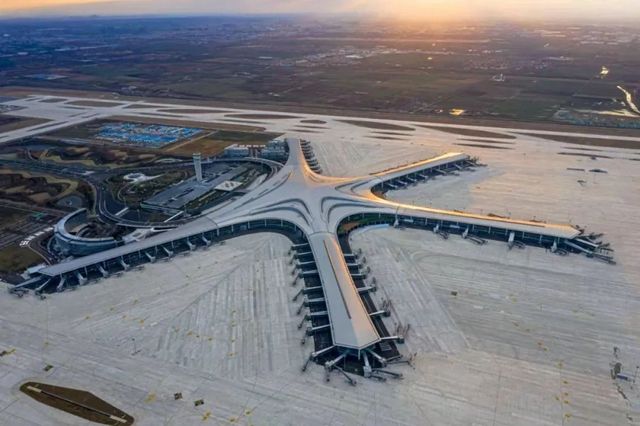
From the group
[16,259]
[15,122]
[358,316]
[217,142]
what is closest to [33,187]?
[16,259]

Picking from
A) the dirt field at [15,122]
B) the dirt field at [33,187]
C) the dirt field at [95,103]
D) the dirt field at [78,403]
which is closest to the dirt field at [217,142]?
the dirt field at [33,187]

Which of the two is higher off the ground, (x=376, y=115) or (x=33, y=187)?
(x=376, y=115)

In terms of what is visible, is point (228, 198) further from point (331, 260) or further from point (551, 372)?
point (551, 372)

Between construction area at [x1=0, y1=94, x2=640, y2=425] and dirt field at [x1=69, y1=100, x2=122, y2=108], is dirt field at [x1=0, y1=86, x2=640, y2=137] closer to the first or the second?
dirt field at [x1=69, y1=100, x2=122, y2=108]

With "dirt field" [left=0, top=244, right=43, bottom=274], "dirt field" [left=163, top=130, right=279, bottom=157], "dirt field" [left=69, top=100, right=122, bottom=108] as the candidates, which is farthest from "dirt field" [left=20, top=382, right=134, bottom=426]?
"dirt field" [left=69, top=100, right=122, bottom=108]

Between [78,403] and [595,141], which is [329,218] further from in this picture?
[595,141]

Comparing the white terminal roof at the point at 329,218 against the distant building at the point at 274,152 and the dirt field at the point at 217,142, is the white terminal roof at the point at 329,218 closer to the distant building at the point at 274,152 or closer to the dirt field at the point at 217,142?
the distant building at the point at 274,152
